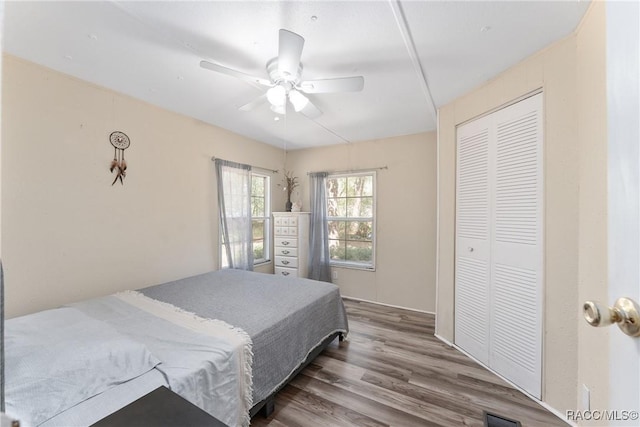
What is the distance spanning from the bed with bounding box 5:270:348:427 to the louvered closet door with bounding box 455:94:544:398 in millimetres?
1330

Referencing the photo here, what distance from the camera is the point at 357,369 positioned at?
2293mm

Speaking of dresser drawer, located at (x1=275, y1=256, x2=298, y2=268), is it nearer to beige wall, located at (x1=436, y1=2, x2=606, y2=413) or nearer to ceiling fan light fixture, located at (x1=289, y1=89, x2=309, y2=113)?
ceiling fan light fixture, located at (x1=289, y1=89, x2=309, y2=113)

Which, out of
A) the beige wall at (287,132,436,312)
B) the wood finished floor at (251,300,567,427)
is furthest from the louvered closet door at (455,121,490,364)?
the beige wall at (287,132,436,312)

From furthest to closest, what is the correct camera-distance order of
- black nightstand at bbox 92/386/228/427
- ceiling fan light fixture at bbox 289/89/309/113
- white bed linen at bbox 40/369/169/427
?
ceiling fan light fixture at bbox 289/89/309/113 → white bed linen at bbox 40/369/169/427 → black nightstand at bbox 92/386/228/427

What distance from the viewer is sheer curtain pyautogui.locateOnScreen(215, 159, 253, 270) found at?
136 inches

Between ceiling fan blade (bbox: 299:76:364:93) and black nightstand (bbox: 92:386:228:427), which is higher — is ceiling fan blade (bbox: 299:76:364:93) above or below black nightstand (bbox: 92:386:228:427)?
above

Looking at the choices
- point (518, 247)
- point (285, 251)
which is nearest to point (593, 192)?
point (518, 247)

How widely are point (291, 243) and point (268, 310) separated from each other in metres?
2.06

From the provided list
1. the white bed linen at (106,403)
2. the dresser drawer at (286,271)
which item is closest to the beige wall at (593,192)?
the white bed linen at (106,403)

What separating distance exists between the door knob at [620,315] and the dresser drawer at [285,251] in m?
3.55

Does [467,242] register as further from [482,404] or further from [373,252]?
[373,252]

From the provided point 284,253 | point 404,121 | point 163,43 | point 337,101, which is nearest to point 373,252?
point 284,253

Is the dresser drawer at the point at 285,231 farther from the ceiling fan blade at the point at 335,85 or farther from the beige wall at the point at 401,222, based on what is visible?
the ceiling fan blade at the point at 335,85

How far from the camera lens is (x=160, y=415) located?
84 cm
